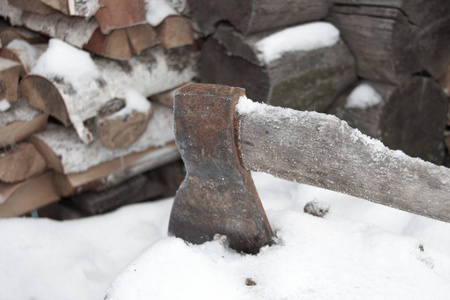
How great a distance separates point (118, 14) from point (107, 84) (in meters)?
0.35

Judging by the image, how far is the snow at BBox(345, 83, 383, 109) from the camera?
273cm

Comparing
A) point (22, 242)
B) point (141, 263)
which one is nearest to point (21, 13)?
point (22, 242)

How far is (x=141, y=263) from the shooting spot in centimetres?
171

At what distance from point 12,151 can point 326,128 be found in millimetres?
1591

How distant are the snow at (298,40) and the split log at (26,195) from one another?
4.22 ft

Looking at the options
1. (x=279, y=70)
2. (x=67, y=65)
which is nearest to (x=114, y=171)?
(x=67, y=65)

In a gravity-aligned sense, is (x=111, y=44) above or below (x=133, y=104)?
above

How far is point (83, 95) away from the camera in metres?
2.39

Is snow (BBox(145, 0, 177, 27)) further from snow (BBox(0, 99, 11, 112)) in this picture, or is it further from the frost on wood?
snow (BBox(0, 99, 11, 112))

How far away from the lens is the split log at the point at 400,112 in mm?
2713

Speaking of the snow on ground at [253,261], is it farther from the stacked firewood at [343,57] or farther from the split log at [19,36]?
the split log at [19,36]

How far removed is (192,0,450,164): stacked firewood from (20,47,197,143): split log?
0.55 ft

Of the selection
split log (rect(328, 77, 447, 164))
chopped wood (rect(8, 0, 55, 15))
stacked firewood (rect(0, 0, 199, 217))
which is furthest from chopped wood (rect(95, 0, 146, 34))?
split log (rect(328, 77, 447, 164))

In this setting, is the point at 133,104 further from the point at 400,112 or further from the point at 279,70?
the point at 400,112
